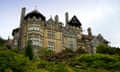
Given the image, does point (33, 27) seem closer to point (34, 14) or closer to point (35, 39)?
point (35, 39)

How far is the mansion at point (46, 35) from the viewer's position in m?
52.7

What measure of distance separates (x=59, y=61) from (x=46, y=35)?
501 inches

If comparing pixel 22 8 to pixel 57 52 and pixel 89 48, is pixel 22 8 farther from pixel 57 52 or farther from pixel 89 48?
pixel 89 48

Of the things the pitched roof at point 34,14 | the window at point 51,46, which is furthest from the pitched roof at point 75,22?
the window at point 51,46

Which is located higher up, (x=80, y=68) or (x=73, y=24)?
(x=73, y=24)

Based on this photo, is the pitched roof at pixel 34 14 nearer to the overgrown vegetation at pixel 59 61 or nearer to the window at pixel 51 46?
the window at pixel 51 46

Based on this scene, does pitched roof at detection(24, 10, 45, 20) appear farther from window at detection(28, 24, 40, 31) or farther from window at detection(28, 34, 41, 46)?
window at detection(28, 34, 41, 46)

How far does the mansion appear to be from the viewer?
52.7 m

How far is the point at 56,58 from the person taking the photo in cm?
4675

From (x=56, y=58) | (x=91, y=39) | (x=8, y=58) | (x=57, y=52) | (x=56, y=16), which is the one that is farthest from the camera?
(x=91, y=39)

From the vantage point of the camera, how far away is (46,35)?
2141 inches

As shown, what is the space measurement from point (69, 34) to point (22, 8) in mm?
12048

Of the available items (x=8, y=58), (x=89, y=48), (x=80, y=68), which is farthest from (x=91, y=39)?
(x=8, y=58)

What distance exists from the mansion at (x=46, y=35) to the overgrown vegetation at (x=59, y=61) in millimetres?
3729
